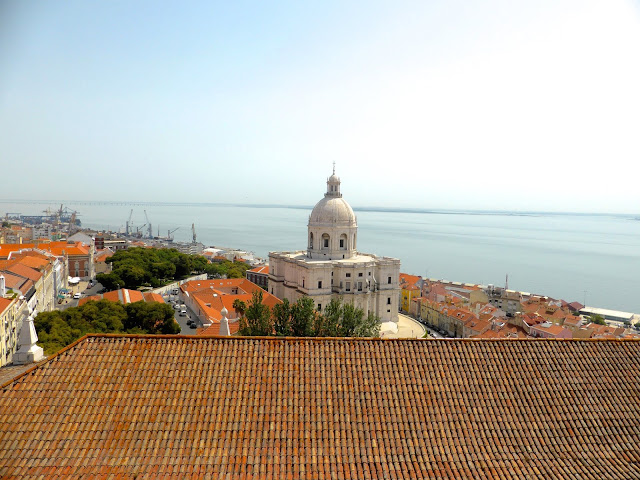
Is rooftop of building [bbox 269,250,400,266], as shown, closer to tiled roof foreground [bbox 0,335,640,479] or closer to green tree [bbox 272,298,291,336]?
green tree [bbox 272,298,291,336]

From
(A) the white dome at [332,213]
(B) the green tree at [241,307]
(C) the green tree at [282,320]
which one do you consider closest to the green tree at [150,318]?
(B) the green tree at [241,307]

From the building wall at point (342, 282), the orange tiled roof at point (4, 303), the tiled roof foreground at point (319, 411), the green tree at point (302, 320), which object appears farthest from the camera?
the building wall at point (342, 282)

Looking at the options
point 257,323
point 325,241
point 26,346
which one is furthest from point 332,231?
point 26,346

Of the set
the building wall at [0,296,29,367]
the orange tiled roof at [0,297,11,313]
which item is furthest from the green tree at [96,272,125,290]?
the orange tiled roof at [0,297,11,313]

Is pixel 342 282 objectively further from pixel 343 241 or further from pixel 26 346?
pixel 26 346

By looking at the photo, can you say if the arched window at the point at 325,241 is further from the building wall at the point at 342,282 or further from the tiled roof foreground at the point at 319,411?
the tiled roof foreground at the point at 319,411

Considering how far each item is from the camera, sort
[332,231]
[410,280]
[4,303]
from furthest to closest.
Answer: [410,280] < [332,231] < [4,303]

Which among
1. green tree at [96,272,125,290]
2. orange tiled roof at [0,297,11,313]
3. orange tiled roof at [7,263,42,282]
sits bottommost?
green tree at [96,272,125,290]
